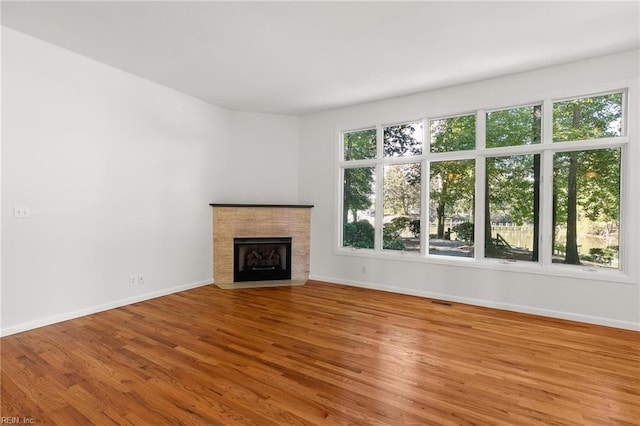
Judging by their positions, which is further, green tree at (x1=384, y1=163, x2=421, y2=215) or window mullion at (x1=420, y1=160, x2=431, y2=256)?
green tree at (x1=384, y1=163, x2=421, y2=215)

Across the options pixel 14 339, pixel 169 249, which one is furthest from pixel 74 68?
pixel 14 339

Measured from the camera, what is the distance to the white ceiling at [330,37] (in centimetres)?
260

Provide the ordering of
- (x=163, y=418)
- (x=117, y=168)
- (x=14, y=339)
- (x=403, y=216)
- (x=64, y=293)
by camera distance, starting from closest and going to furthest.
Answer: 1. (x=163, y=418)
2. (x=14, y=339)
3. (x=64, y=293)
4. (x=117, y=168)
5. (x=403, y=216)

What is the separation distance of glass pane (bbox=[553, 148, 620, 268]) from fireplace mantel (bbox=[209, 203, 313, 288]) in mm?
3456

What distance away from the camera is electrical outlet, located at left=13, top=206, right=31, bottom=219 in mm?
2980

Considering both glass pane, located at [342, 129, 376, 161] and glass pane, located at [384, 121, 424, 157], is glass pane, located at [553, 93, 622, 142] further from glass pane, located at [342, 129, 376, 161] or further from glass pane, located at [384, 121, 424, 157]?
glass pane, located at [342, 129, 376, 161]

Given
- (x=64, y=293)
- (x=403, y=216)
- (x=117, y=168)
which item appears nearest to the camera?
(x=64, y=293)

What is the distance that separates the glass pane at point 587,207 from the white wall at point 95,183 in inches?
188

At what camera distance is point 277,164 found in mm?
5594

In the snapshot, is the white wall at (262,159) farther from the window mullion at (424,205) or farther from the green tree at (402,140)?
the window mullion at (424,205)

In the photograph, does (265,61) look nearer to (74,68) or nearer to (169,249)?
(74,68)

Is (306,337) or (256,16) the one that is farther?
(306,337)

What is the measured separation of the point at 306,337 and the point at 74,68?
12.4 feet

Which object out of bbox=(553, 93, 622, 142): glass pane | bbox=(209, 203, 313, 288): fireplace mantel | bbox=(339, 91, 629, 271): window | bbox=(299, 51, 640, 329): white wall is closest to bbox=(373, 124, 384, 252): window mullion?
bbox=(339, 91, 629, 271): window
